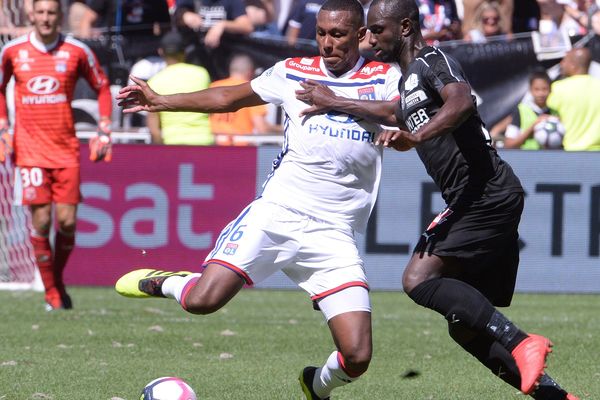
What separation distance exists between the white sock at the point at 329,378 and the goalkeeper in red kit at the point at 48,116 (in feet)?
16.6

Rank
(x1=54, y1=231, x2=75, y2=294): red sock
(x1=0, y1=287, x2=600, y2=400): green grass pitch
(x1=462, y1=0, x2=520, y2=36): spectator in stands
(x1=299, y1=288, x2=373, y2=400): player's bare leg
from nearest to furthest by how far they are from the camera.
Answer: (x1=299, y1=288, x2=373, y2=400): player's bare leg
(x1=0, y1=287, x2=600, y2=400): green grass pitch
(x1=54, y1=231, x2=75, y2=294): red sock
(x1=462, y1=0, x2=520, y2=36): spectator in stands

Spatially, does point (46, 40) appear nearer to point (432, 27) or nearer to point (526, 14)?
point (432, 27)

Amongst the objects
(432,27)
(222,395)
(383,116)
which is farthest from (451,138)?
(432,27)

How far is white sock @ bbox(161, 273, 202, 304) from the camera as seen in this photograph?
664 centimetres

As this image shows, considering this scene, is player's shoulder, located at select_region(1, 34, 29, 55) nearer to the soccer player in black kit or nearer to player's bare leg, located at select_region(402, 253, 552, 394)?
the soccer player in black kit

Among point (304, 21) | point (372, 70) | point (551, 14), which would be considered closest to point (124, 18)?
point (304, 21)

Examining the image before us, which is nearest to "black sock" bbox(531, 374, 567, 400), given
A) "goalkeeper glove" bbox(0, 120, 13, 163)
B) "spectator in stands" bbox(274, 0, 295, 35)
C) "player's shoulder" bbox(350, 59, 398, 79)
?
"player's shoulder" bbox(350, 59, 398, 79)

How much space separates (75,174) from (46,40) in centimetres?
120

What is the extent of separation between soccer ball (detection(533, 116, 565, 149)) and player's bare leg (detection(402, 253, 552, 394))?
7.60 meters

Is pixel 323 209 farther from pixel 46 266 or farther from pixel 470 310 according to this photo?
pixel 46 266

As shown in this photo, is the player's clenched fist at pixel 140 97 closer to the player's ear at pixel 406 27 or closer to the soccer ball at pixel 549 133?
the player's ear at pixel 406 27

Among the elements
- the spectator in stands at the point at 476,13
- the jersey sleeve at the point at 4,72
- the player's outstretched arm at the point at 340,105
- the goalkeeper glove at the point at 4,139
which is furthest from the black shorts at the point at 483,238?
the spectator in stands at the point at 476,13

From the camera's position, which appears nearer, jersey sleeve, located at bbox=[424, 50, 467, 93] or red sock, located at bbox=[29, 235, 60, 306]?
jersey sleeve, located at bbox=[424, 50, 467, 93]

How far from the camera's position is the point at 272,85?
22.0 ft
